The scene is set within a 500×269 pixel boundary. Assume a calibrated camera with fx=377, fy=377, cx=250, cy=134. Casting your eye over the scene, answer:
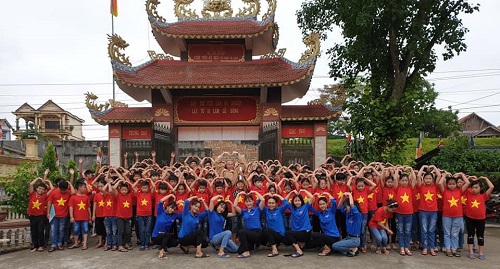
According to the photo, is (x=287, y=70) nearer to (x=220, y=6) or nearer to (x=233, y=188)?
(x=220, y=6)

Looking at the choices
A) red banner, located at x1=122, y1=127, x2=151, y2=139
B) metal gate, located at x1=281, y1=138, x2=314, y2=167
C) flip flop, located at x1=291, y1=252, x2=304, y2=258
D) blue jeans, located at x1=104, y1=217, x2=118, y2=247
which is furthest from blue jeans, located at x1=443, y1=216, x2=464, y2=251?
red banner, located at x1=122, y1=127, x2=151, y2=139

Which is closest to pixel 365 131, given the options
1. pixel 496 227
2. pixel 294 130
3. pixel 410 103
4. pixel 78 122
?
pixel 410 103

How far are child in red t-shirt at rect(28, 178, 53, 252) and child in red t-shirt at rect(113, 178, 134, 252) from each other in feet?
4.77

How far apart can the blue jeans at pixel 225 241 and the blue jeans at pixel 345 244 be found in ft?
6.05

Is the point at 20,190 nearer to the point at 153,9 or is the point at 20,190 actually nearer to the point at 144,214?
the point at 144,214

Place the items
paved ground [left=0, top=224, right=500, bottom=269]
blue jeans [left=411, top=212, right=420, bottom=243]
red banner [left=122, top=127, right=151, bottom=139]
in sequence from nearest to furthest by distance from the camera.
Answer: paved ground [left=0, top=224, right=500, bottom=269], blue jeans [left=411, top=212, right=420, bottom=243], red banner [left=122, top=127, right=151, bottom=139]

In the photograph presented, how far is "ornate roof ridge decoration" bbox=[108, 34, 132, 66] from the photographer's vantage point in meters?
14.5

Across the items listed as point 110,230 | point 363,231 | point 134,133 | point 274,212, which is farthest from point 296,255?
point 134,133

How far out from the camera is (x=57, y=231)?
7.66m

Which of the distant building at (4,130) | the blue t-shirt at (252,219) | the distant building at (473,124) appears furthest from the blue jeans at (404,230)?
the distant building at (473,124)

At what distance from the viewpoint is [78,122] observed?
169 ft

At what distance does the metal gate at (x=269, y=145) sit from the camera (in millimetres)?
14148

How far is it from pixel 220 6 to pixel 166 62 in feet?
12.2

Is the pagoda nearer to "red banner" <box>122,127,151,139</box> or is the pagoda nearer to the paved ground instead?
"red banner" <box>122,127,151,139</box>
